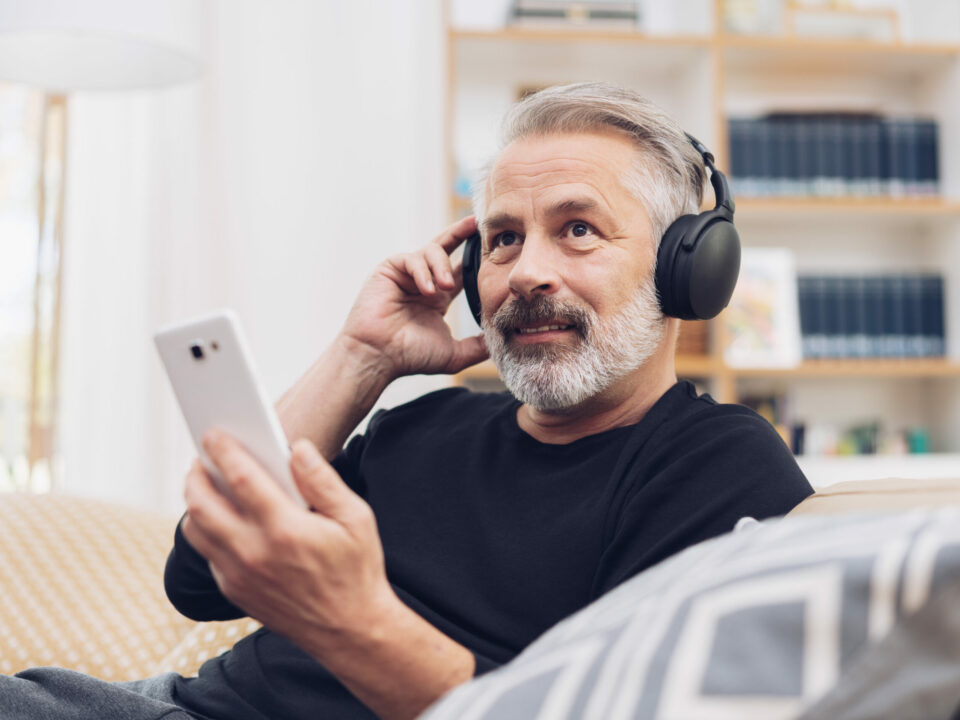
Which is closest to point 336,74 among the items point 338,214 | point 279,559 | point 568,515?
point 338,214

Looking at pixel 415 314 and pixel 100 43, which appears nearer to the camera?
pixel 415 314

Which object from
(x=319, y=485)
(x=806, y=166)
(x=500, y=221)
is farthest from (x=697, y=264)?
(x=806, y=166)

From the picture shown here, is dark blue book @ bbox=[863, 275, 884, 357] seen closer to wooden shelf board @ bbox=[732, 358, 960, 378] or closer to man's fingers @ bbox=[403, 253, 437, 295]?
wooden shelf board @ bbox=[732, 358, 960, 378]

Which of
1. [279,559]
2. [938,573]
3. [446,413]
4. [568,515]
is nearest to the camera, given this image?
[938,573]

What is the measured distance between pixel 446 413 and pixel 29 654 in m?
0.63

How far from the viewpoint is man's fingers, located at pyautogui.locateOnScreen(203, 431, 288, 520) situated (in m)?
0.60

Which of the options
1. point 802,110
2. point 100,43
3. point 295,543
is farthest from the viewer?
point 802,110

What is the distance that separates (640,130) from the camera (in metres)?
1.08

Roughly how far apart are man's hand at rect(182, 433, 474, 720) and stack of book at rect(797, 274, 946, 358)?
7.16 ft

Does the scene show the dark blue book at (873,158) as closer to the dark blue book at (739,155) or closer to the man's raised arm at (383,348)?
the dark blue book at (739,155)

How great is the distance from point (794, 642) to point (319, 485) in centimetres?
31

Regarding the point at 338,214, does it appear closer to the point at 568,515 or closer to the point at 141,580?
the point at 141,580

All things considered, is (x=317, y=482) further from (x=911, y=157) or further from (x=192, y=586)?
(x=911, y=157)

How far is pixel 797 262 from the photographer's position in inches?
112
